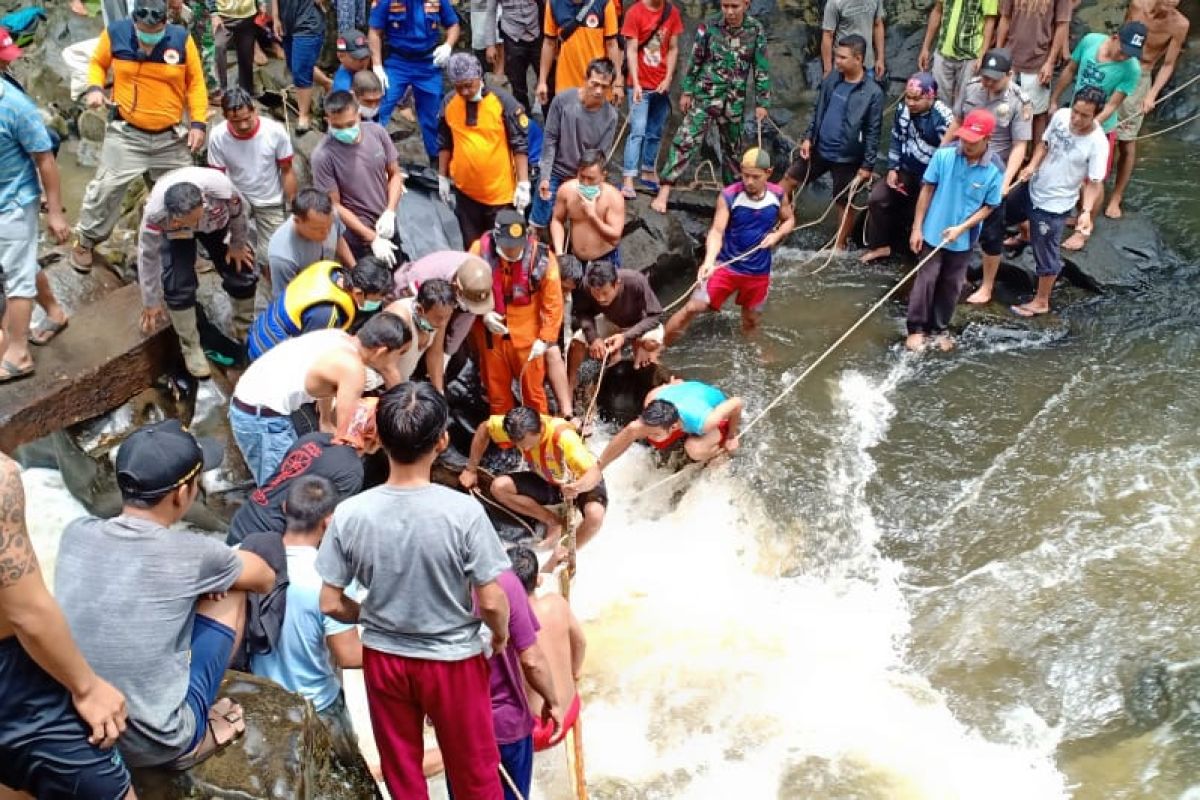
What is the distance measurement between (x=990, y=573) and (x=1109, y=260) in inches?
151

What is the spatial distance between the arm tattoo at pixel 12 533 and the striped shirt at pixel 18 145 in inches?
155

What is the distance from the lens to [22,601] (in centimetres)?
248

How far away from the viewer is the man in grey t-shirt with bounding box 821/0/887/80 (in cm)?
859

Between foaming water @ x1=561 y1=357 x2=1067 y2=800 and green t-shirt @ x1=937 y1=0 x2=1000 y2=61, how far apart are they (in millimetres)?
3566

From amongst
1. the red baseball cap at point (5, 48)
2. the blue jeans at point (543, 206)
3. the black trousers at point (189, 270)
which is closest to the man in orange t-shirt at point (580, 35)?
the blue jeans at point (543, 206)

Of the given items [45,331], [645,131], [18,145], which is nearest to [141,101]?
[18,145]

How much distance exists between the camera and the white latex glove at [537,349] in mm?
6145

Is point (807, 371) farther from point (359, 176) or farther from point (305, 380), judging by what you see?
point (305, 380)

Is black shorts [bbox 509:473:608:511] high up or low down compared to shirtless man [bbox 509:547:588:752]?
down

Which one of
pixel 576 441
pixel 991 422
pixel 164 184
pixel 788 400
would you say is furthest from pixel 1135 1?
pixel 164 184

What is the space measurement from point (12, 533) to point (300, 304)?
3.07 meters

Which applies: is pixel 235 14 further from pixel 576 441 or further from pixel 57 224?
pixel 576 441

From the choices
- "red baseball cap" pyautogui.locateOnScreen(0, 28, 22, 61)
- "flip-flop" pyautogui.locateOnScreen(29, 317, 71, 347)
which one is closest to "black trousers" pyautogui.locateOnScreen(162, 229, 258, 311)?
"flip-flop" pyautogui.locateOnScreen(29, 317, 71, 347)

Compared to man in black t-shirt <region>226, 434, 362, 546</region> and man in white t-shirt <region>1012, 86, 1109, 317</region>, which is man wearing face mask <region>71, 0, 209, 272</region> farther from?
man in white t-shirt <region>1012, 86, 1109, 317</region>
